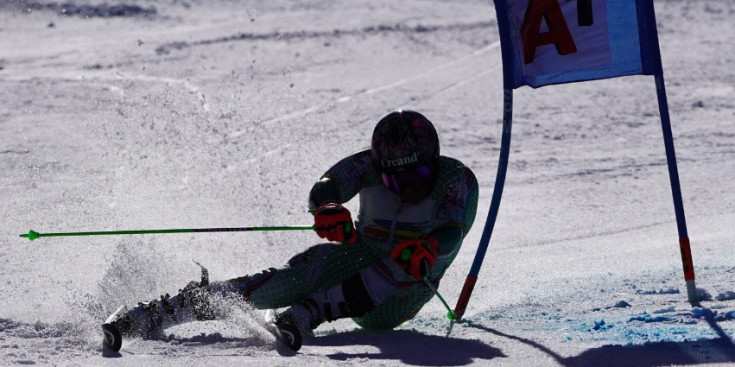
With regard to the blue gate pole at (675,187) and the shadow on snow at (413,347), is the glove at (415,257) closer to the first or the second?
the shadow on snow at (413,347)

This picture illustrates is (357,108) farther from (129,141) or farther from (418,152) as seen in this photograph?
(418,152)

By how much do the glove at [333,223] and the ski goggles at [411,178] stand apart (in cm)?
38

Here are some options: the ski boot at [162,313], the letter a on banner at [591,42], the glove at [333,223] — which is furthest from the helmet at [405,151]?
the ski boot at [162,313]

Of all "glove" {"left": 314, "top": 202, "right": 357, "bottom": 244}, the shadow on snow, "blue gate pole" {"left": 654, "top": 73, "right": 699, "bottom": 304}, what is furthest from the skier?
"blue gate pole" {"left": 654, "top": 73, "right": 699, "bottom": 304}

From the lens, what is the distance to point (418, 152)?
5.02m

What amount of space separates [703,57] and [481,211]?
24.8 feet

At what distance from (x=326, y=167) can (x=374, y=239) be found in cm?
489

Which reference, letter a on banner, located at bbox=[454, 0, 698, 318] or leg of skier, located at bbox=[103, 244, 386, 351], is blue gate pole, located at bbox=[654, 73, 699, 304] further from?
leg of skier, located at bbox=[103, 244, 386, 351]

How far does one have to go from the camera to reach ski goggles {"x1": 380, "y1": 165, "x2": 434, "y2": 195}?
16.6ft

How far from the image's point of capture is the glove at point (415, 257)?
4.62m

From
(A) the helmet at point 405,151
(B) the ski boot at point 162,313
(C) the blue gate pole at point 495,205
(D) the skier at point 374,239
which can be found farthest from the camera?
(C) the blue gate pole at point 495,205

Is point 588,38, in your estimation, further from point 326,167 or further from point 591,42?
point 326,167

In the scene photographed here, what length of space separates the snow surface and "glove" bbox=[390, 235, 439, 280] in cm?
32

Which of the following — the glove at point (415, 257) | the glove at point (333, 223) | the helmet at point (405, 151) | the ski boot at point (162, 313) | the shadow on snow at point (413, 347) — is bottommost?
the shadow on snow at point (413, 347)
